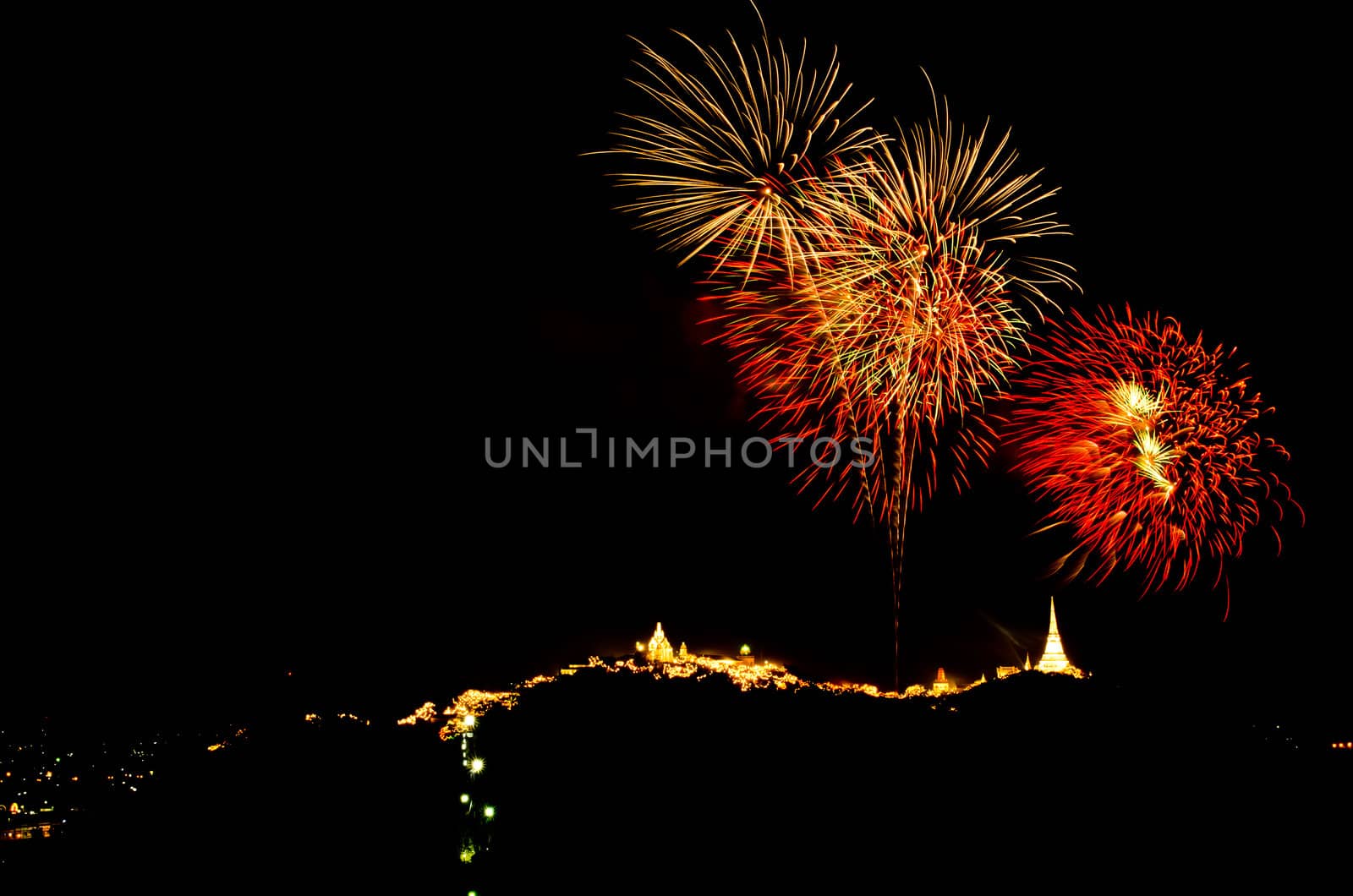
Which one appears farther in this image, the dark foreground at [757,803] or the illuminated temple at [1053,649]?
the illuminated temple at [1053,649]

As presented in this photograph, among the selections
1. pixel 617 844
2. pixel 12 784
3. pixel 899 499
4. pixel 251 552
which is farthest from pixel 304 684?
pixel 899 499

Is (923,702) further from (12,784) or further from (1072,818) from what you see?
(12,784)

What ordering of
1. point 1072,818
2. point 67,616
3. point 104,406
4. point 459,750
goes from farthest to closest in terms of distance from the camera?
point 104,406 → point 67,616 → point 459,750 → point 1072,818

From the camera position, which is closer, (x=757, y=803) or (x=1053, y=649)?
(x=757, y=803)

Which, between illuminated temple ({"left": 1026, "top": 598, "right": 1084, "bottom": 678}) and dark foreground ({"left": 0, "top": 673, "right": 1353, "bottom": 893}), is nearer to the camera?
dark foreground ({"left": 0, "top": 673, "right": 1353, "bottom": 893})

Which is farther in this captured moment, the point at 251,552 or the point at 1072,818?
the point at 251,552

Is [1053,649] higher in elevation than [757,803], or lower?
lower

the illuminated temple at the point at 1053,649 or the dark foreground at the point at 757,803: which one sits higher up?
the dark foreground at the point at 757,803

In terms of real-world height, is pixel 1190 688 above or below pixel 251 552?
below

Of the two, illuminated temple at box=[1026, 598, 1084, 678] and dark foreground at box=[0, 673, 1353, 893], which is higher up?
dark foreground at box=[0, 673, 1353, 893]

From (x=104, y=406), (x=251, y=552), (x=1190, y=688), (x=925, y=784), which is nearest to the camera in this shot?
(x=925, y=784)

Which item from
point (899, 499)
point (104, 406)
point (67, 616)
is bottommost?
point (67, 616)
